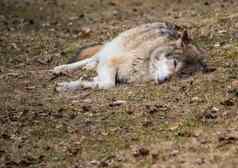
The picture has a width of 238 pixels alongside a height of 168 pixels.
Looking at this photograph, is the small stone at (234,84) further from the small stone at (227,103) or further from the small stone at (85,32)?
the small stone at (85,32)

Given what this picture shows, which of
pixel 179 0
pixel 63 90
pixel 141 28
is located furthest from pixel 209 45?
pixel 179 0

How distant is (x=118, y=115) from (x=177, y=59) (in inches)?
62.1

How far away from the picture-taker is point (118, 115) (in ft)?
21.8

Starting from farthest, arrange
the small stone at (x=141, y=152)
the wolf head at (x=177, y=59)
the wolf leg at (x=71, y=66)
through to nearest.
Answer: the wolf leg at (x=71, y=66) → the wolf head at (x=177, y=59) → the small stone at (x=141, y=152)

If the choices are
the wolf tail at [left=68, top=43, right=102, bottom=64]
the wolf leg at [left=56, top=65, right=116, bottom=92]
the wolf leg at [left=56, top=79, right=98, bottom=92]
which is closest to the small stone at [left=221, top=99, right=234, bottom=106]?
the wolf leg at [left=56, top=65, right=116, bottom=92]

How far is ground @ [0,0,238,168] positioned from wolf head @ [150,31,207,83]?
173 mm

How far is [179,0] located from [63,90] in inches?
276

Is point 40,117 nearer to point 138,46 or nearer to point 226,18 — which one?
point 138,46

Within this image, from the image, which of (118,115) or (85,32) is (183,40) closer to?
(118,115)

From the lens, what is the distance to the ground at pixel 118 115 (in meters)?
5.54

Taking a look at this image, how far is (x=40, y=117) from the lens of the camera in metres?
6.66

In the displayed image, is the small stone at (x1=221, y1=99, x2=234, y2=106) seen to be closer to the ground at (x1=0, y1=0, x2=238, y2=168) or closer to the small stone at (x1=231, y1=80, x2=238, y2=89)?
the ground at (x1=0, y1=0, x2=238, y2=168)

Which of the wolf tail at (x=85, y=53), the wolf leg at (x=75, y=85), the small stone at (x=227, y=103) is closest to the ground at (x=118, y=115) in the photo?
the small stone at (x=227, y=103)

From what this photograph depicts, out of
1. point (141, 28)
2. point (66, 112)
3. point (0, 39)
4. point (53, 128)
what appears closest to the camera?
point (53, 128)
